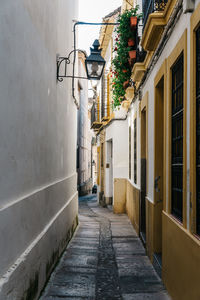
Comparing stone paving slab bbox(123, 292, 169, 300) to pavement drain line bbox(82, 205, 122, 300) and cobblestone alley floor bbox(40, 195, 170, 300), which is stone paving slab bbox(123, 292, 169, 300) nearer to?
cobblestone alley floor bbox(40, 195, 170, 300)

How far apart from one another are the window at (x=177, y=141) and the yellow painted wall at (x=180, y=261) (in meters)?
0.25

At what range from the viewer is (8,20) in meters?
3.34

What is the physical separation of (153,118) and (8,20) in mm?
3383

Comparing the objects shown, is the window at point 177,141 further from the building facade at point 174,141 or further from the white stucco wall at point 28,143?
the white stucco wall at point 28,143

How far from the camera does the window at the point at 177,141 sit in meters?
4.20

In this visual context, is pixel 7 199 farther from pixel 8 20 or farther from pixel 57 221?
pixel 57 221

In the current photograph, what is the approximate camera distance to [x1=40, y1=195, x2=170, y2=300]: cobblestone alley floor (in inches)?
190

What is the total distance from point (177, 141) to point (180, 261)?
146 cm

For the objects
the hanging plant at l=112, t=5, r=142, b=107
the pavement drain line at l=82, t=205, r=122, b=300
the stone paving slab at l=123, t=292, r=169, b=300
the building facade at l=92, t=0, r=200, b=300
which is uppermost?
the hanging plant at l=112, t=5, r=142, b=107

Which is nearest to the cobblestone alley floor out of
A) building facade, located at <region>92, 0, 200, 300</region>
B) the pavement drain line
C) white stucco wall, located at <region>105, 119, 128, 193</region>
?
the pavement drain line

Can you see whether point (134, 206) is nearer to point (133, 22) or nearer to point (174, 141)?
point (133, 22)

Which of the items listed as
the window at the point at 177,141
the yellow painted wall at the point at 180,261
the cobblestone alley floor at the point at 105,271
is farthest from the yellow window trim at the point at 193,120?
the cobblestone alley floor at the point at 105,271

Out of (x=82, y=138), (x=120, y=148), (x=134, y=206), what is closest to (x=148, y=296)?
(x=134, y=206)

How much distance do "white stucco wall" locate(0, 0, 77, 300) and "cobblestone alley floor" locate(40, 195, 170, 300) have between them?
0.38 metres
